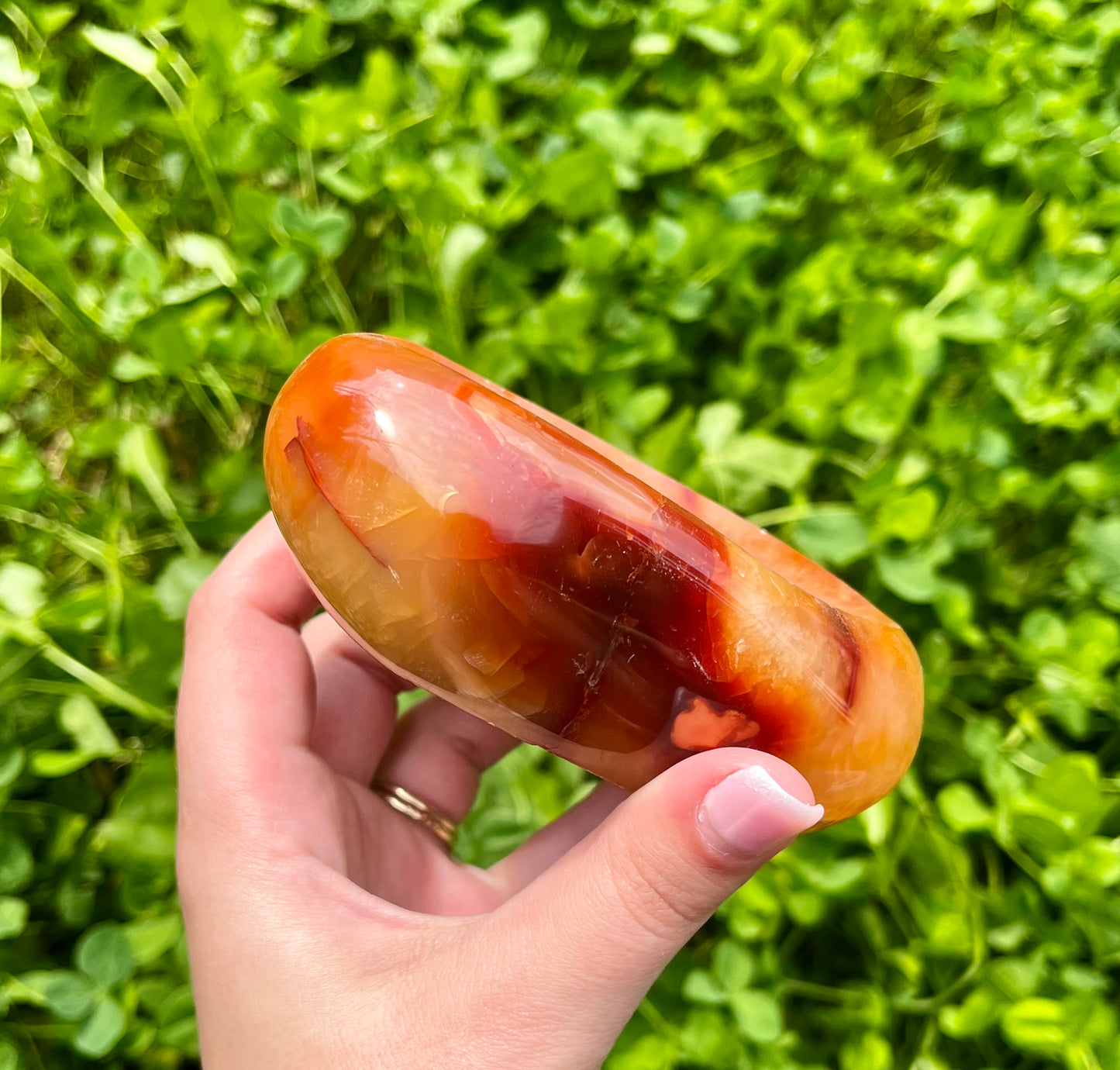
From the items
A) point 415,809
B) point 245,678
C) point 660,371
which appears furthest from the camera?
point 660,371

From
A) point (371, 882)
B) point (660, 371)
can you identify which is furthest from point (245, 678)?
point (660, 371)

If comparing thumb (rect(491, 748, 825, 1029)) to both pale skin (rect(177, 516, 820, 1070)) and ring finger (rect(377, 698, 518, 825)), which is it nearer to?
pale skin (rect(177, 516, 820, 1070))

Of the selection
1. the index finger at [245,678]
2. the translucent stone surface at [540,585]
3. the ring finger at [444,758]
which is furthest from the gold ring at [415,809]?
the translucent stone surface at [540,585]

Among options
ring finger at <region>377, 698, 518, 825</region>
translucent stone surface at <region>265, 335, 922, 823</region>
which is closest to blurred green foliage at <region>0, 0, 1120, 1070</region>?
ring finger at <region>377, 698, 518, 825</region>

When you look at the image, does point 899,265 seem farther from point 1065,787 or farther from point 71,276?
point 71,276

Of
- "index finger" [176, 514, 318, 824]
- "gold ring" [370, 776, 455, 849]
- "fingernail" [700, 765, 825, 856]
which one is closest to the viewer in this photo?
"fingernail" [700, 765, 825, 856]

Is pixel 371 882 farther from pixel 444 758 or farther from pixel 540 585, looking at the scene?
pixel 540 585
